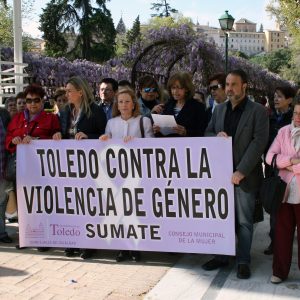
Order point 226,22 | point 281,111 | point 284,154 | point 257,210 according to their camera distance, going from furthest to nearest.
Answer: point 226,22 < point 281,111 < point 257,210 < point 284,154

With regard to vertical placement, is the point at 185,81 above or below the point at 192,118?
above

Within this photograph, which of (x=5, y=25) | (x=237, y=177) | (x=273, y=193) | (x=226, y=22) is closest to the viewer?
(x=273, y=193)

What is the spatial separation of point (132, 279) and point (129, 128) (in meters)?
1.56

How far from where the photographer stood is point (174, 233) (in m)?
4.69

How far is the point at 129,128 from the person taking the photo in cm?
487

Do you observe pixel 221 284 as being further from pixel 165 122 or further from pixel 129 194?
pixel 165 122

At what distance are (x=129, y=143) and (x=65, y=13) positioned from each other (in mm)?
47842

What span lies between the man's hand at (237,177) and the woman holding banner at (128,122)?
1.02 m

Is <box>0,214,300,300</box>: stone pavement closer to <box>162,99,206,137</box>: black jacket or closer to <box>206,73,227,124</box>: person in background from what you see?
<box>162,99,206,137</box>: black jacket

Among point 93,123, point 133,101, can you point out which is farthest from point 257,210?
point 93,123

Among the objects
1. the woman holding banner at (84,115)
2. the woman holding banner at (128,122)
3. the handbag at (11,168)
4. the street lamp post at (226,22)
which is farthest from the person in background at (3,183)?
the street lamp post at (226,22)

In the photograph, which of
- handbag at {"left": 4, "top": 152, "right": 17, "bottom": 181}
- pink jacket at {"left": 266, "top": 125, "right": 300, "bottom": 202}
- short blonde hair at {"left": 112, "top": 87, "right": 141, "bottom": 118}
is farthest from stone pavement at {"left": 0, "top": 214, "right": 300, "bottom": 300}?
short blonde hair at {"left": 112, "top": 87, "right": 141, "bottom": 118}

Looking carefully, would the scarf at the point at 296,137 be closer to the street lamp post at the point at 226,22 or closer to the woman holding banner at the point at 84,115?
the woman holding banner at the point at 84,115

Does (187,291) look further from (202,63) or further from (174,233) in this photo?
(202,63)
